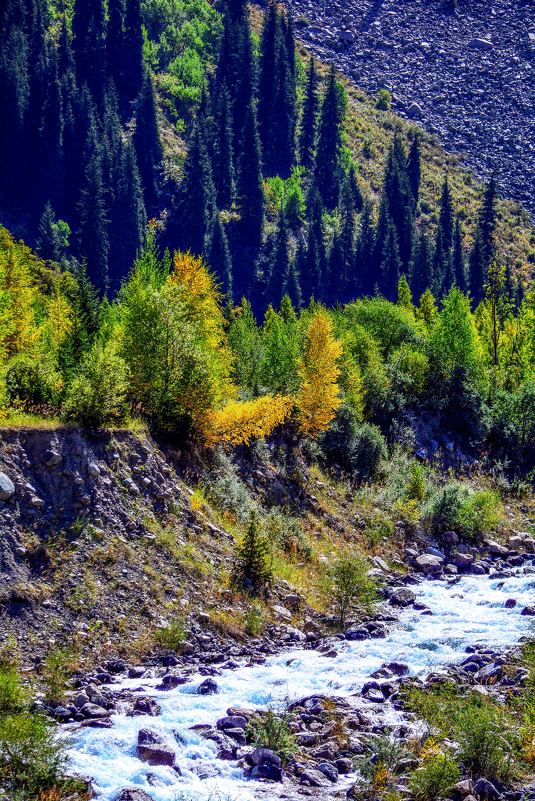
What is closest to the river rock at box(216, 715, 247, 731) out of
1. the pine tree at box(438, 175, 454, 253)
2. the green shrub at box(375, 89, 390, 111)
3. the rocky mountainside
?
the pine tree at box(438, 175, 454, 253)

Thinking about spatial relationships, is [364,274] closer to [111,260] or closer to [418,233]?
[418,233]

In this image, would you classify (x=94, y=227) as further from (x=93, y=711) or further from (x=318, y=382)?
(x=93, y=711)

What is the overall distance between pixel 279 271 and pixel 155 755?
87.4 meters

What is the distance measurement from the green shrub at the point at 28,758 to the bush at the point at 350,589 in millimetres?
10510

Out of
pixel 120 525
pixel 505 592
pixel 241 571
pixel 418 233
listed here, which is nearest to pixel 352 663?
pixel 241 571

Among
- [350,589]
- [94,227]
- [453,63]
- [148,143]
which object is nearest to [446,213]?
[148,143]

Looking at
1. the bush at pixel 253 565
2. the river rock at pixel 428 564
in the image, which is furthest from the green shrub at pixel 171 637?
the river rock at pixel 428 564

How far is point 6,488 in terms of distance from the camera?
13789mm

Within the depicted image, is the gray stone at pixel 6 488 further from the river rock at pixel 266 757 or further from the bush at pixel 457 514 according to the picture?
the bush at pixel 457 514

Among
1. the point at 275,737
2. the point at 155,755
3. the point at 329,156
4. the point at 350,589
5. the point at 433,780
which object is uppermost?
the point at 329,156

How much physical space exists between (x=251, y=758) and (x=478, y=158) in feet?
439

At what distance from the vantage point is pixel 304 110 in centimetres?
12106

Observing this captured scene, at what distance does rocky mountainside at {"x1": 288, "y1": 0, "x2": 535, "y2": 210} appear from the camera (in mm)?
128625

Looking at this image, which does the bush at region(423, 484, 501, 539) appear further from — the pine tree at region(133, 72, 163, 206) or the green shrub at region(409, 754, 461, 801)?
the pine tree at region(133, 72, 163, 206)
